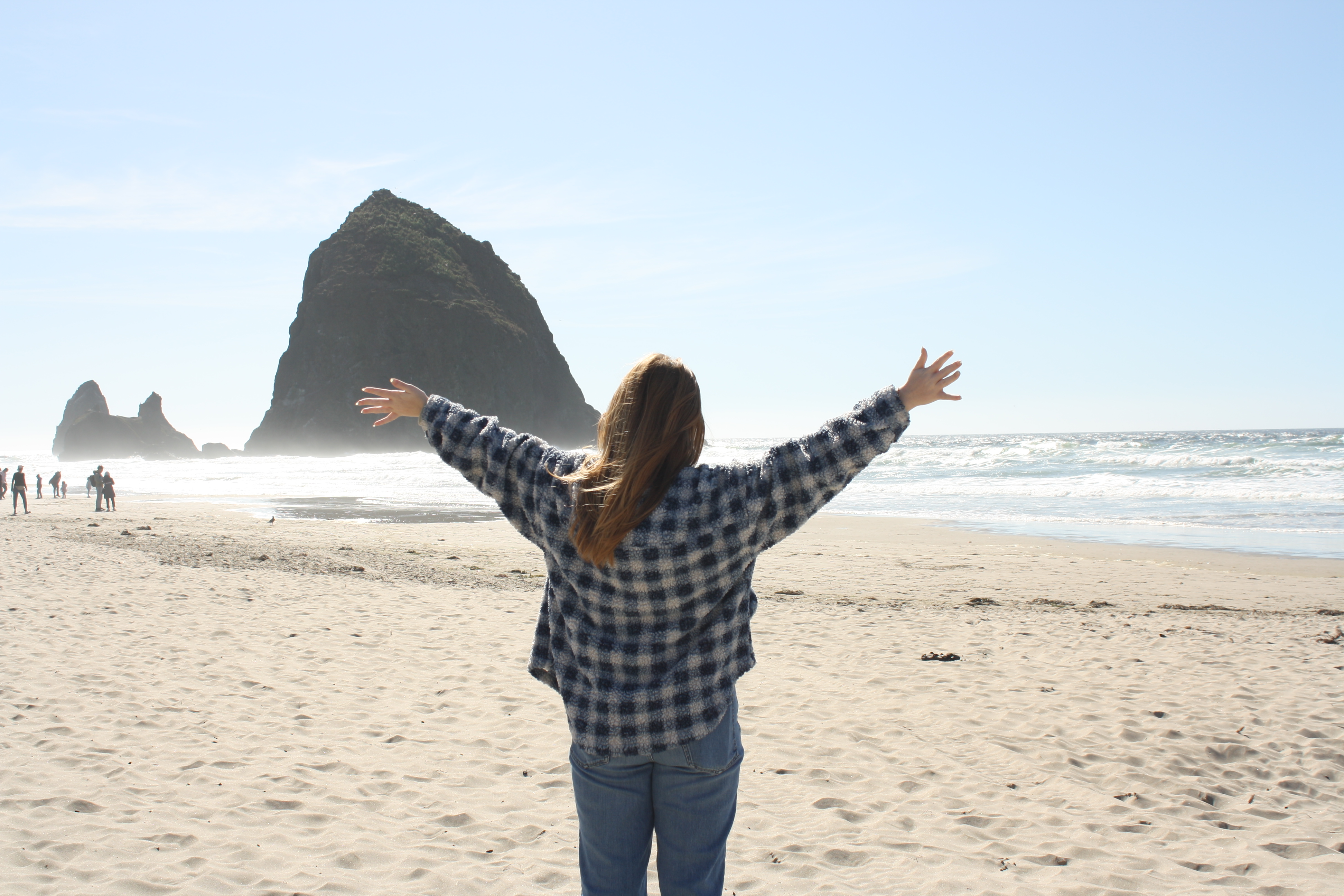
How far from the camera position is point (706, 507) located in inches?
57.0

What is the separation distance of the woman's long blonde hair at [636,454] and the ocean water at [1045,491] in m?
15.9

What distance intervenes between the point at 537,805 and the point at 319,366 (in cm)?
8170

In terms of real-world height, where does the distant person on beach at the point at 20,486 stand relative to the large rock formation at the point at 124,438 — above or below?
below

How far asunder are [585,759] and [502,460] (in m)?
0.64

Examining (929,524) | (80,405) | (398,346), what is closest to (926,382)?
(929,524)

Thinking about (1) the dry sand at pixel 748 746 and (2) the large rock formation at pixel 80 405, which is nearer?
(1) the dry sand at pixel 748 746

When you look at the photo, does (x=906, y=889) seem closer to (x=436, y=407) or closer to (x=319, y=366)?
(x=436, y=407)

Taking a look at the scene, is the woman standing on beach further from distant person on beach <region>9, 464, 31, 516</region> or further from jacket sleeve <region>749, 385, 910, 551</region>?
jacket sleeve <region>749, 385, 910, 551</region>

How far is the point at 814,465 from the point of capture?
58.9 inches

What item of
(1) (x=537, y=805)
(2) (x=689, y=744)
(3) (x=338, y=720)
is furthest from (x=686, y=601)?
(3) (x=338, y=720)

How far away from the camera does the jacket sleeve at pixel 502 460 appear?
159cm

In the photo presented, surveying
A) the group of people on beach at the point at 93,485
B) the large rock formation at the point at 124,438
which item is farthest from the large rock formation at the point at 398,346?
the group of people on beach at the point at 93,485

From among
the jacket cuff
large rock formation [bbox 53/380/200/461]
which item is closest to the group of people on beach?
the jacket cuff

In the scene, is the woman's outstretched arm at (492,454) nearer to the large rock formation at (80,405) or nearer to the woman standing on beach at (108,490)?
the woman standing on beach at (108,490)
